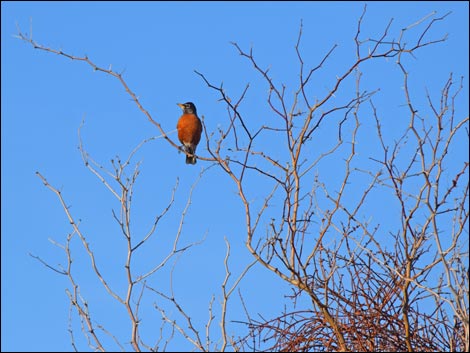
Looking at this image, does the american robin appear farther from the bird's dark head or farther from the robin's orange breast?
the bird's dark head

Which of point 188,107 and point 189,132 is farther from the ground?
point 188,107

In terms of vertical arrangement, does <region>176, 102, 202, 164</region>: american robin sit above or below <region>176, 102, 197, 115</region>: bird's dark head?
below

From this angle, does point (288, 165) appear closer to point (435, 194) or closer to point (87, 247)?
point (435, 194)

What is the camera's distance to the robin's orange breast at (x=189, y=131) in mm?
8641

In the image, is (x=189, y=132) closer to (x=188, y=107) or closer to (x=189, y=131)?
(x=189, y=131)

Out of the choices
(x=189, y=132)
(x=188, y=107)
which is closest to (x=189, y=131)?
(x=189, y=132)

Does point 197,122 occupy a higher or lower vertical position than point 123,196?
higher

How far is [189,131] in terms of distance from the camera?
8.62 metres

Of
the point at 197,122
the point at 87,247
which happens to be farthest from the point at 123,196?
the point at 197,122

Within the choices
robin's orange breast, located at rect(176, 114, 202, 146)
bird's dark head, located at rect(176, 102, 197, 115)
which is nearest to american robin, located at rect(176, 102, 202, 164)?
robin's orange breast, located at rect(176, 114, 202, 146)

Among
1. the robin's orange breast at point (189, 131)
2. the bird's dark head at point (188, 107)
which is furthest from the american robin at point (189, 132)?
the bird's dark head at point (188, 107)

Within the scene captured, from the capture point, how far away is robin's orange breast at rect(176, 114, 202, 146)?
864 centimetres

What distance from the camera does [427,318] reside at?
3951 mm

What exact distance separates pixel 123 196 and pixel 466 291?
1.55 meters
